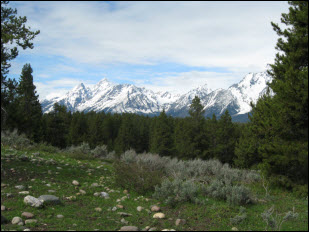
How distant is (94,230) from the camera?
14.7ft

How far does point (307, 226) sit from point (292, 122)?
2591 mm

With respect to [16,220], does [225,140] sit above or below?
below

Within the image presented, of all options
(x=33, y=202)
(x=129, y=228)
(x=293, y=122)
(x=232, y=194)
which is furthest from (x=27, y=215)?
(x=293, y=122)

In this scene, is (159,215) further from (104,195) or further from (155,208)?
(104,195)

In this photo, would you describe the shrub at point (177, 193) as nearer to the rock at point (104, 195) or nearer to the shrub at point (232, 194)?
the shrub at point (232, 194)

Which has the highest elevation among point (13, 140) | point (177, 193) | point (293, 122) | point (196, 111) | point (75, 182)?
point (196, 111)

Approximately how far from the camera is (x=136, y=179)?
25.7ft

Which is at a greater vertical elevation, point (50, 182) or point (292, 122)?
point (292, 122)

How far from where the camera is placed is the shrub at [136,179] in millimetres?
7695

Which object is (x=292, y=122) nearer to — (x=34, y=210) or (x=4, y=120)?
(x=34, y=210)

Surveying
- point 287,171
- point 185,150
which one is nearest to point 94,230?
point 287,171

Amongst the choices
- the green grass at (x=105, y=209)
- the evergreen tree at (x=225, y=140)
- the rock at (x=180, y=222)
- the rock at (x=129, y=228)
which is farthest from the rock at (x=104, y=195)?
the evergreen tree at (x=225, y=140)

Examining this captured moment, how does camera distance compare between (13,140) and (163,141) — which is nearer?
(13,140)

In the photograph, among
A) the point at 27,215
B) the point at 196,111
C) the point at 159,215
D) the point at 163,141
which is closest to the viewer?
the point at 27,215
